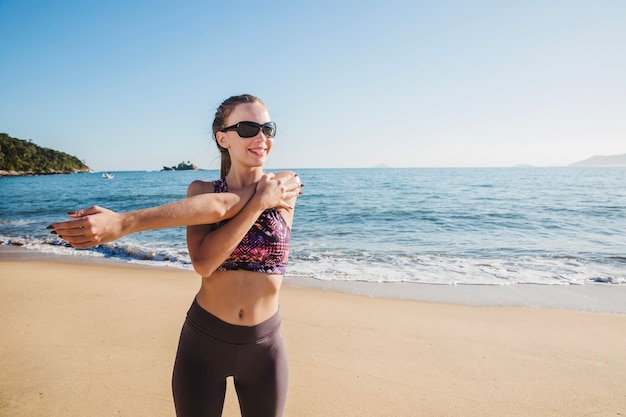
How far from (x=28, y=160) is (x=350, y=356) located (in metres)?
130

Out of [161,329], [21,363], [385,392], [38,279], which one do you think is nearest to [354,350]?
[385,392]

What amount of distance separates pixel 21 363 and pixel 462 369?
16.9ft

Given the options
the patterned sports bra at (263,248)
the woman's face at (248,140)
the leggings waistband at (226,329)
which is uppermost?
the woman's face at (248,140)

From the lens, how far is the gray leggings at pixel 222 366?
6.23 feet

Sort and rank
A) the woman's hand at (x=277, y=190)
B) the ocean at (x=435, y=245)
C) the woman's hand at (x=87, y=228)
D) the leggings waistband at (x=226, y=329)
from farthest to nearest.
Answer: the ocean at (x=435, y=245), the leggings waistband at (x=226, y=329), the woman's hand at (x=277, y=190), the woman's hand at (x=87, y=228)

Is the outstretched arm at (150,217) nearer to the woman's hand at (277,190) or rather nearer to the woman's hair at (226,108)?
the woman's hand at (277,190)

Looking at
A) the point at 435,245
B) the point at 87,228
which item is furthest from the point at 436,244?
the point at 87,228

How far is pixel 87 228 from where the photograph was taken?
3.83ft

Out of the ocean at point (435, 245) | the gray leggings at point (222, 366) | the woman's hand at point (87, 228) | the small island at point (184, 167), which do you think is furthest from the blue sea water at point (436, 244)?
the small island at point (184, 167)

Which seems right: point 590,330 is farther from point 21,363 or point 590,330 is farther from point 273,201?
point 21,363

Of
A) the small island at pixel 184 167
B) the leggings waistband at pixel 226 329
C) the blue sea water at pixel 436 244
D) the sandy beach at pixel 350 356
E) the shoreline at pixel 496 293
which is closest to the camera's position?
the leggings waistband at pixel 226 329

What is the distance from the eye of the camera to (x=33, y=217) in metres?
22.2

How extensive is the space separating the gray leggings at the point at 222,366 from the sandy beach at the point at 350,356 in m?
1.85

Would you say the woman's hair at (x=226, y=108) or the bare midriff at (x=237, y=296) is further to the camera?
the woman's hair at (x=226, y=108)
